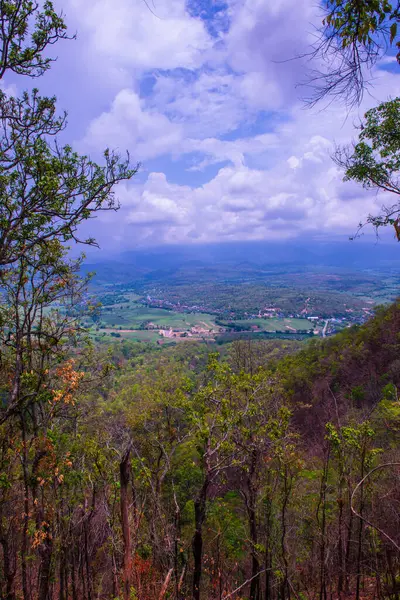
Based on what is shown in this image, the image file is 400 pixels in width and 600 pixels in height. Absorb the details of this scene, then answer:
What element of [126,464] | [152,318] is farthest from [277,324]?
[126,464]

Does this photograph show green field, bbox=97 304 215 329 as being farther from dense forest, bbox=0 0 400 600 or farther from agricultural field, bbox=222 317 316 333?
dense forest, bbox=0 0 400 600

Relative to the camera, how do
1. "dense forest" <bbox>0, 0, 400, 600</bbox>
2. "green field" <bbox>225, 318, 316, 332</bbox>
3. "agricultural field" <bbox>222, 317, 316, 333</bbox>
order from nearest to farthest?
"dense forest" <bbox>0, 0, 400, 600</bbox> < "agricultural field" <bbox>222, 317, 316, 333</bbox> < "green field" <bbox>225, 318, 316, 332</bbox>

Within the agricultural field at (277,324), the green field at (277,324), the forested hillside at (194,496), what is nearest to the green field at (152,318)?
the agricultural field at (277,324)

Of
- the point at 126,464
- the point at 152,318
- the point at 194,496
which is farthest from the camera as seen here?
the point at 152,318

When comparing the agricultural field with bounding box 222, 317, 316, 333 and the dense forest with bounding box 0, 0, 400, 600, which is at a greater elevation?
Answer: the dense forest with bounding box 0, 0, 400, 600

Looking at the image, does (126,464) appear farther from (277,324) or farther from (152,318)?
(152,318)

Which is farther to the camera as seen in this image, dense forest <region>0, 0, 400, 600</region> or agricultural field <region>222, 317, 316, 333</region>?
agricultural field <region>222, 317, 316, 333</region>

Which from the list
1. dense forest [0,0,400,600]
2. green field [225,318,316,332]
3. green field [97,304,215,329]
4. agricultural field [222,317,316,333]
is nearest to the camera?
dense forest [0,0,400,600]

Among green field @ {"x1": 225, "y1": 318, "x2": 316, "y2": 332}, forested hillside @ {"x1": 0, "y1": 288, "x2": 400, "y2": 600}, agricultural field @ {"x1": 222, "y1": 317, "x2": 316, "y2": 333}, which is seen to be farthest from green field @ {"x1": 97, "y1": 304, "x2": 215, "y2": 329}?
forested hillside @ {"x1": 0, "y1": 288, "x2": 400, "y2": 600}
